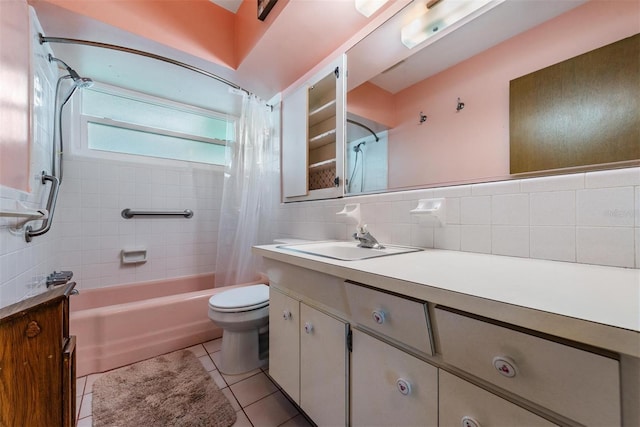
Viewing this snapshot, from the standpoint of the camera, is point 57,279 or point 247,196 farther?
point 247,196

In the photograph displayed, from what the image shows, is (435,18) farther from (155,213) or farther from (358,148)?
(155,213)

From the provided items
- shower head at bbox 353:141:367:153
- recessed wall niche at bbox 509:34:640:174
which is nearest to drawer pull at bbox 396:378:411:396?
recessed wall niche at bbox 509:34:640:174

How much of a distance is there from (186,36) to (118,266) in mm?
1907

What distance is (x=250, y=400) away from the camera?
123 centimetres

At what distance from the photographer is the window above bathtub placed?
6.54ft

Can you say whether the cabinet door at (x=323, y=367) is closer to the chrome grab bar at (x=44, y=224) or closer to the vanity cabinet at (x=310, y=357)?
the vanity cabinet at (x=310, y=357)

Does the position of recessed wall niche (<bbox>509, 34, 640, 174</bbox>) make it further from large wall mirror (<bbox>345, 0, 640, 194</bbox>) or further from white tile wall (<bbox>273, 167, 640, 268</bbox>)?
white tile wall (<bbox>273, 167, 640, 268</bbox>)

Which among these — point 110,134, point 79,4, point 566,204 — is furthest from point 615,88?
point 110,134

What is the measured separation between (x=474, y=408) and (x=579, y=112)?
1.06 m

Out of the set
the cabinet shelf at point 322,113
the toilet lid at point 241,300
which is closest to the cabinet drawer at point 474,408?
the toilet lid at point 241,300

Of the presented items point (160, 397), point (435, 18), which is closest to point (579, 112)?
point (435, 18)

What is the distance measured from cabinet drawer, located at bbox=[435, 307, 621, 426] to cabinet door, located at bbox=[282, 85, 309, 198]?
57.8 inches

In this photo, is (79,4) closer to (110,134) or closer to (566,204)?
(110,134)

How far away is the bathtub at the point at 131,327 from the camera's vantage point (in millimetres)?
1412
